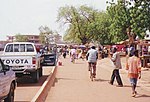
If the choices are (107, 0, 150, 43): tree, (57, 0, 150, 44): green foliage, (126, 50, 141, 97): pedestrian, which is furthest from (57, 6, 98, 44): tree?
(126, 50, 141, 97): pedestrian

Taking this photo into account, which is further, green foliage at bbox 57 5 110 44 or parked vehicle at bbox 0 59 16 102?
green foliage at bbox 57 5 110 44

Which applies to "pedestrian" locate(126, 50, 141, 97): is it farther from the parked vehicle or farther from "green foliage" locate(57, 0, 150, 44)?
"green foliage" locate(57, 0, 150, 44)

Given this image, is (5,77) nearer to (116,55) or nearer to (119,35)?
(116,55)

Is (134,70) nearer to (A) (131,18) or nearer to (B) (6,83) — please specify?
(B) (6,83)

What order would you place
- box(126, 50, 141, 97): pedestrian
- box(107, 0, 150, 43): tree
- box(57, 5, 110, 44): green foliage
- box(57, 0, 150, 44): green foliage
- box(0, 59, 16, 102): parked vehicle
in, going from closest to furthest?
box(0, 59, 16, 102): parked vehicle
box(126, 50, 141, 97): pedestrian
box(107, 0, 150, 43): tree
box(57, 0, 150, 44): green foliage
box(57, 5, 110, 44): green foliage

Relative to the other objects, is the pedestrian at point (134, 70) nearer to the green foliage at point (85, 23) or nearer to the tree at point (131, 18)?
the tree at point (131, 18)

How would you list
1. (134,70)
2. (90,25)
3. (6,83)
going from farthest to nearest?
(90,25), (134,70), (6,83)

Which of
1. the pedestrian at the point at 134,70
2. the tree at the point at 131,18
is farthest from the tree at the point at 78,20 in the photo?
the pedestrian at the point at 134,70

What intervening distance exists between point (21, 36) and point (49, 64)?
4760 inches

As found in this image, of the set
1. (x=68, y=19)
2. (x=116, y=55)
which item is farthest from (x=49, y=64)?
(x=68, y=19)

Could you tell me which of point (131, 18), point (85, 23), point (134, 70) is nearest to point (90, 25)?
point (85, 23)

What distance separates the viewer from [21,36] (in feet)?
509

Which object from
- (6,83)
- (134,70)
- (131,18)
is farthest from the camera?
(131,18)

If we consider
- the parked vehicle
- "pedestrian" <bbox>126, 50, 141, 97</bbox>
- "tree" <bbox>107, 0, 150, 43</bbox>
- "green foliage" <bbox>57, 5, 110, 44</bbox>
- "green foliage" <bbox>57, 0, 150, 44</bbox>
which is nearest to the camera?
the parked vehicle
